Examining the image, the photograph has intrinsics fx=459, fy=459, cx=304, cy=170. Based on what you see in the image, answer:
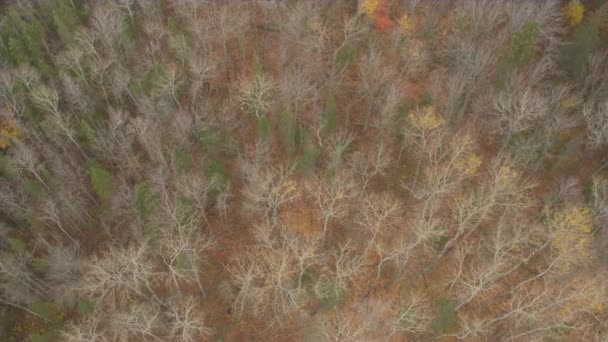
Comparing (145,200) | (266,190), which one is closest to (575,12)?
(266,190)

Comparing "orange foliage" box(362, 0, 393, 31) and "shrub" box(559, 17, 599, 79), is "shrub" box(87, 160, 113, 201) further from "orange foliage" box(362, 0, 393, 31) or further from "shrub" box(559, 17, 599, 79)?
"shrub" box(559, 17, 599, 79)

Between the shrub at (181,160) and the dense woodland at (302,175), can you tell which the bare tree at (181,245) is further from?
the shrub at (181,160)

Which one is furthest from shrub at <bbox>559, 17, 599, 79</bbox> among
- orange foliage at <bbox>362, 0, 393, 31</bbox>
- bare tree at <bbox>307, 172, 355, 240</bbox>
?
bare tree at <bbox>307, 172, 355, 240</bbox>

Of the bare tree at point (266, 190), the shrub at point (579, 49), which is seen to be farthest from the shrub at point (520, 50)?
the bare tree at point (266, 190)

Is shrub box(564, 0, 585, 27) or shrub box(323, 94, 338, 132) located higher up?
shrub box(564, 0, 585, 27)

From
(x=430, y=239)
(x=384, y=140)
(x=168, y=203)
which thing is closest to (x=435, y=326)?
(x=430, y=239)

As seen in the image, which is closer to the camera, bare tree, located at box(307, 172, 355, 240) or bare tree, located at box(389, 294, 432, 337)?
bare tree, located at box(389, 294, 432, 337)

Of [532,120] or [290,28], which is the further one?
[290,28]

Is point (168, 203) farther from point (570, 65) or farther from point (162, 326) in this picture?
point (570, 65)
